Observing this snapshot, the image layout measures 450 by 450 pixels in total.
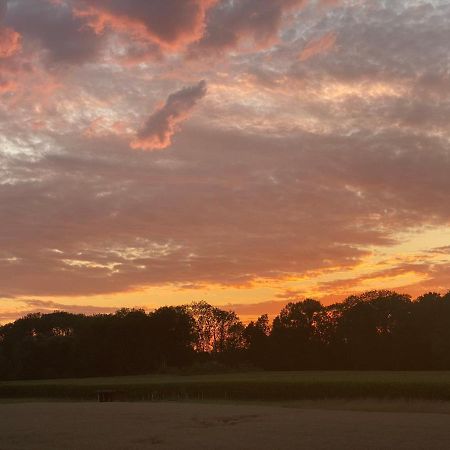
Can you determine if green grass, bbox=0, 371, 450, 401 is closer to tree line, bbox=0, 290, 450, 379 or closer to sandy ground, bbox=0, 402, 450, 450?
sandy ground, bbox=0, 402, 450, 450

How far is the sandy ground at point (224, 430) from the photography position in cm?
2016

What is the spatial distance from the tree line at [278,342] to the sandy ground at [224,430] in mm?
57393

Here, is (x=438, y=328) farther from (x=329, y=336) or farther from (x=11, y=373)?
(x=11, y=373)

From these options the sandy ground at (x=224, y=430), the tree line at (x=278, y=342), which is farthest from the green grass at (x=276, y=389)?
the tree line at (x=278, y=342)

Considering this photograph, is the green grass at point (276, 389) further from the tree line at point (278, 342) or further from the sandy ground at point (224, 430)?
the tree line at point (278, 342)

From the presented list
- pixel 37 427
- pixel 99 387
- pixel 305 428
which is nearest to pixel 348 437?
pixel 305 428

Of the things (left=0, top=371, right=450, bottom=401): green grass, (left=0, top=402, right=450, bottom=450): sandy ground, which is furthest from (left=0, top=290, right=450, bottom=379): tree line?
(left=0, top=402, right=450, bottom=450): sandy ground

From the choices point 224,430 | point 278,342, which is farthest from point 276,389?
point 278,342

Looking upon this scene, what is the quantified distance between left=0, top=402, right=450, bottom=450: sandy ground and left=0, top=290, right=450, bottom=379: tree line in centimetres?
5739

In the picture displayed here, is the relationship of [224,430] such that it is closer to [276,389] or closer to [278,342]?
[276,389]

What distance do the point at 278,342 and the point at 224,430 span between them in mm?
74733

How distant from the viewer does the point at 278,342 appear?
322 ft

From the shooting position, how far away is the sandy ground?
66.1 feet

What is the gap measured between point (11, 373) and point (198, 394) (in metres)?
55.0
